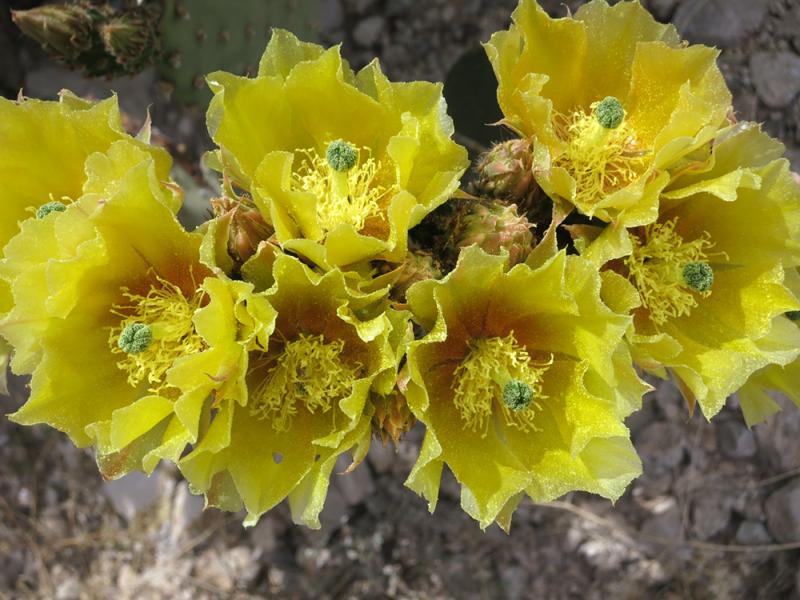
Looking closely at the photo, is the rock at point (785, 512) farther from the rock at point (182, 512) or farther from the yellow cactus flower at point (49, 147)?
the yellow cactus flower at point (49, 147)

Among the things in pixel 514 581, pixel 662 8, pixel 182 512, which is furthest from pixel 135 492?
pixel 662 8

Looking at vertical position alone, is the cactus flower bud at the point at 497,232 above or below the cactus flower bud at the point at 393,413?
above

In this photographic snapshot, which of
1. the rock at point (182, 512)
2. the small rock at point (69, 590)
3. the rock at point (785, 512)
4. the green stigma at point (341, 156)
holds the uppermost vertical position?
the green stigma at point (341, 156)

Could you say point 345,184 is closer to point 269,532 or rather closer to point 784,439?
point 269,532

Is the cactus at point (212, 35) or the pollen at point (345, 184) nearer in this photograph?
the pollen at point (345, 184)

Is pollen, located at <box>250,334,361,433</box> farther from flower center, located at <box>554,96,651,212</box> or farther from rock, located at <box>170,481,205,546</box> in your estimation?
rock, located at <box>170,481,205,546</box>

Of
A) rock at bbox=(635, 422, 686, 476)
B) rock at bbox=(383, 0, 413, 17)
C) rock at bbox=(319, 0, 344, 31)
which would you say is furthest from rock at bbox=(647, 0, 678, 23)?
rock at bbox=(635, 422, 686, 476)

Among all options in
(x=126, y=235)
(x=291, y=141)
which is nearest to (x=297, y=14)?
(x=291, y=141)

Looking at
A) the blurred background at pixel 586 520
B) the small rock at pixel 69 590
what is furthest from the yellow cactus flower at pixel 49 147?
the small rock at pixel 69 590
